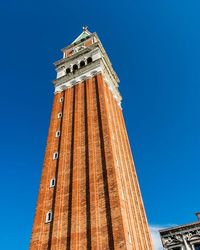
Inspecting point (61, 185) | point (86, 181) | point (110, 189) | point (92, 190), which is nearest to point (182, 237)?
point (110, 189)

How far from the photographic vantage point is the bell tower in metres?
16.3

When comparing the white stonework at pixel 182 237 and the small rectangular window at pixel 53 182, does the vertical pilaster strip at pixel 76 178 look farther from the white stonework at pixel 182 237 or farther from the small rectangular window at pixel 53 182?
the white stonework at pixel 182 237

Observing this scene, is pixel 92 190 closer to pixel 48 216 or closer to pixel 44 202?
pixel 48 216

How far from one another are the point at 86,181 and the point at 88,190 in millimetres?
894

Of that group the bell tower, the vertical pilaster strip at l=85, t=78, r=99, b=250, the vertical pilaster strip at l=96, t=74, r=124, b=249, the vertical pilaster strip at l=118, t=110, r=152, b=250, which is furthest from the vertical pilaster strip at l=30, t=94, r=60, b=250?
the vertical pilaster strip at l=118, t=110, r=152, b=250

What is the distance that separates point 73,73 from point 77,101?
18.7 ft

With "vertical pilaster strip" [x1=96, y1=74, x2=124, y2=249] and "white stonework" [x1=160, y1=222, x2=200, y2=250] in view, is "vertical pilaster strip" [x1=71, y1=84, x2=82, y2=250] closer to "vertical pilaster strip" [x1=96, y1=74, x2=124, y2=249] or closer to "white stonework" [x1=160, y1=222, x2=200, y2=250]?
"vertical pilaster strip" [x1=96, y1=74, x2=124, y2=249]

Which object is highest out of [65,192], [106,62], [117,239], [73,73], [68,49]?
[68,49]

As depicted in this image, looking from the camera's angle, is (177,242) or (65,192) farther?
(65,192)

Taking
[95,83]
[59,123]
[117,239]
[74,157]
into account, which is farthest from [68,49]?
[117,239]

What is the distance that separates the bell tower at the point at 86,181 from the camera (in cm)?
1629

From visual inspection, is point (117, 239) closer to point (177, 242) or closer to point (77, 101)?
point (177, 242)

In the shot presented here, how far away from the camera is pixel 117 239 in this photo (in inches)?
590

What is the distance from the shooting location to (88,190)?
1845 cm
